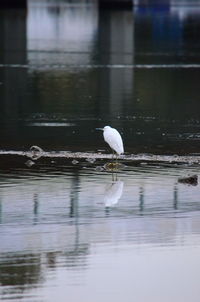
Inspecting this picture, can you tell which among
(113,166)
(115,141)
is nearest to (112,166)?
(113,166)

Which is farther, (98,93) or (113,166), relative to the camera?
(98,93)

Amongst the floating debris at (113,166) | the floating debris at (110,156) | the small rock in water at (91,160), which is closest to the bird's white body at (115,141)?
the floating debris at (113,166)

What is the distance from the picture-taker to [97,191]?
1817 cm

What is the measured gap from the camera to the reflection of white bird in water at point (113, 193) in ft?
56.7

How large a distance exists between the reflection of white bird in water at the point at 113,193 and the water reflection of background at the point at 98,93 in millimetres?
4328

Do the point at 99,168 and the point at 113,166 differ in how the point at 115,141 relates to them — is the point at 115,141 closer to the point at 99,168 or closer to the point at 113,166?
the point at 113,166

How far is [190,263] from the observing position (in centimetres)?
1362

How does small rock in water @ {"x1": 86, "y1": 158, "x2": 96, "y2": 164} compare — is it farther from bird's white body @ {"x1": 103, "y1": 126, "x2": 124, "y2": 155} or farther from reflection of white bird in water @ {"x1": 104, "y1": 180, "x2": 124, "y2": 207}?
reflection of white bird in water @ {"x1": 104, "y1": 180, "x2": 124, "y2": 207}

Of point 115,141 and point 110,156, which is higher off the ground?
point 115,141

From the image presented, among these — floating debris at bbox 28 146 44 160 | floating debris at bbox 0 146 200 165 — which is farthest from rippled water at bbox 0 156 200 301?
floating debris at bbox 28 146 44 160

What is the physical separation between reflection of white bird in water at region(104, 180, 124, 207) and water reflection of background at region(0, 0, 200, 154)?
433 centimetres

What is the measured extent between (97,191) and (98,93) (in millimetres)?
18516

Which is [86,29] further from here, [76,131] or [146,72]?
[76,131]

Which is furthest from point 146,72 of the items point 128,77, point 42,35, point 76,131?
point 42,35
